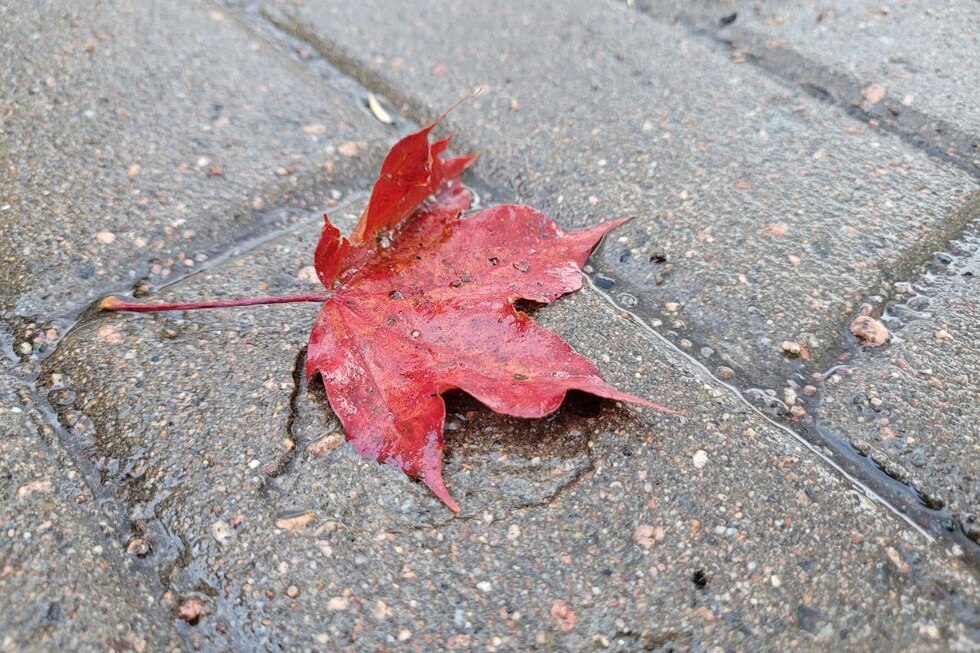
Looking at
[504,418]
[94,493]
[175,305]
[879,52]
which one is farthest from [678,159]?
[94,493]

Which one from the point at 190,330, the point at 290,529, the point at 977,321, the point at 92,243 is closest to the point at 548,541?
the point at 290,529

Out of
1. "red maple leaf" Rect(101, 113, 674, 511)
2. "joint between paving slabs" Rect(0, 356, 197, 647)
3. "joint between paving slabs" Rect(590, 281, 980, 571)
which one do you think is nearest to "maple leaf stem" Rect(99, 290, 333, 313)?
"red maple leaf" Rect(101, 113, 674, 511)

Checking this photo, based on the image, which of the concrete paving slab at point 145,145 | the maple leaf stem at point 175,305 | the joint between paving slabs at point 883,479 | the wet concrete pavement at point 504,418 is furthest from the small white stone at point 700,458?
the concrete paving slab at point 145,145

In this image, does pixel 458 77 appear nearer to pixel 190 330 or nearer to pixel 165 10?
pixel 165 10

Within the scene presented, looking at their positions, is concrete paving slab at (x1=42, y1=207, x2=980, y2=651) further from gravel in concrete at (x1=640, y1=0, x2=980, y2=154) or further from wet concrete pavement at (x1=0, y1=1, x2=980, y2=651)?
gravel in concrete at (x1=640, y1=0, x2=980, y2=154)

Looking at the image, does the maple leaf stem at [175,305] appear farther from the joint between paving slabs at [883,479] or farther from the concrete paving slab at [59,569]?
the joint between paving slabs at [883,479]

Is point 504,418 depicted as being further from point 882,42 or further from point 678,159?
point 882,42
